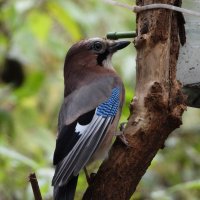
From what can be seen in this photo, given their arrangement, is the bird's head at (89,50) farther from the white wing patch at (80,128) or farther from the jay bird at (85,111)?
the white wing patch at (80,128)

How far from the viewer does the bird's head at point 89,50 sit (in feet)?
13.0

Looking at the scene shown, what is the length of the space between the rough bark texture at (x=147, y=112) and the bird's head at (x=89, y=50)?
805 millimetres

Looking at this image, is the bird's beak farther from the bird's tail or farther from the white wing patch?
the bird's tail

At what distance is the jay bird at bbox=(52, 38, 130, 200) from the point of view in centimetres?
325

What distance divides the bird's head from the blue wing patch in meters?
0.36

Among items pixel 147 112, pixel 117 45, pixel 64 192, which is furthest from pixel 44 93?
pixel 147 112

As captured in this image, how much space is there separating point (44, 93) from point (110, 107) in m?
2.33

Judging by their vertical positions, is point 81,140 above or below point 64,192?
above

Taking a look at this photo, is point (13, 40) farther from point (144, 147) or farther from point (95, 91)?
point (144, 147)

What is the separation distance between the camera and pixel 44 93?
19.3 feet

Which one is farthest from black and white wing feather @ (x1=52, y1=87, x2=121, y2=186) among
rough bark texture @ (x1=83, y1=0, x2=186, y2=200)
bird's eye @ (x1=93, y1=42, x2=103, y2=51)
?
bird's eye @ (x1=93, y1=42, x2=103, y2=51)

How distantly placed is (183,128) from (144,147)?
312cm

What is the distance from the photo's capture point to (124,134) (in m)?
3.08

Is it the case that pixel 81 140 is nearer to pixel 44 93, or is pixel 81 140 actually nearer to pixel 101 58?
A: pixel 101 58
